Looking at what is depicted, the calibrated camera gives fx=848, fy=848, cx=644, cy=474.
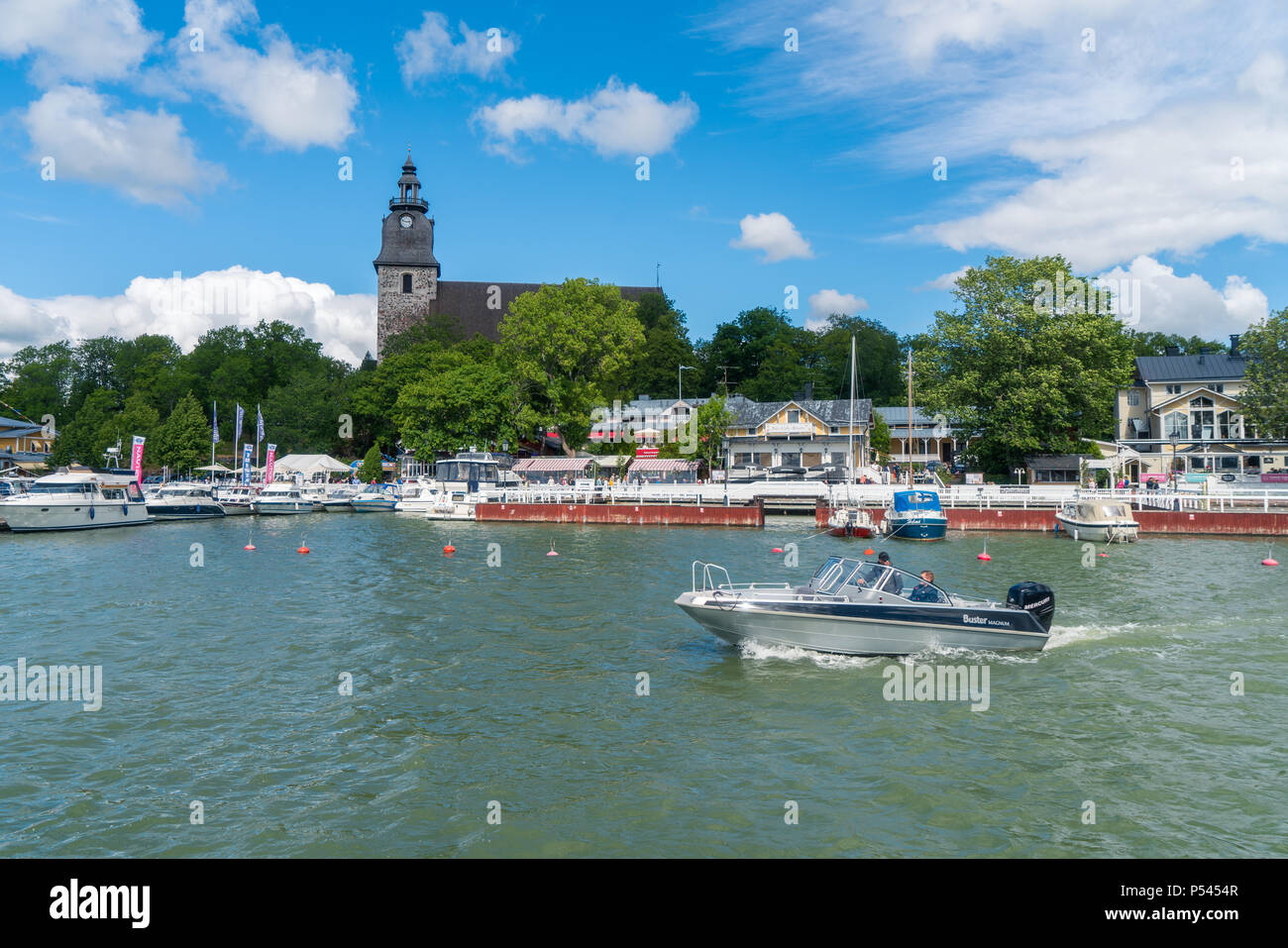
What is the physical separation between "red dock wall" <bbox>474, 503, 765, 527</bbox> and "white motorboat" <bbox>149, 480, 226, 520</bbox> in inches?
757

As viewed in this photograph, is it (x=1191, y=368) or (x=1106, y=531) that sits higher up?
(x=1191, y=368)

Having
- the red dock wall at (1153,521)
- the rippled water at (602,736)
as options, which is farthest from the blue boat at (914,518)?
the rippled water at (602,736)

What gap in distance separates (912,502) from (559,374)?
1611 inches

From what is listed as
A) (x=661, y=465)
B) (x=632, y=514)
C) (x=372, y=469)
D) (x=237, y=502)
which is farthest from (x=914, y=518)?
(x=372, y=469)

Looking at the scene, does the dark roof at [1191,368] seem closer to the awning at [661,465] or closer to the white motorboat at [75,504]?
the awning at [661,465]

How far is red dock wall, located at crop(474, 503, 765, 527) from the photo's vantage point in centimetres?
5091

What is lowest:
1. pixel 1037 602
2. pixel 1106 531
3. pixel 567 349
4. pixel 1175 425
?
pixel 1106 531

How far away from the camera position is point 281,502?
62469 millimetres

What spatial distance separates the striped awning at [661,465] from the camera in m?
70.4

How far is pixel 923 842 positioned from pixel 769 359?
98.6 meters

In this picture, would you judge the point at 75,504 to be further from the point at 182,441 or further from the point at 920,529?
the point at 182,441

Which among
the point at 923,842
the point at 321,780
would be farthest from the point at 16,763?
the point at 923,842

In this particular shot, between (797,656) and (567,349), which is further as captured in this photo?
(567,349)
